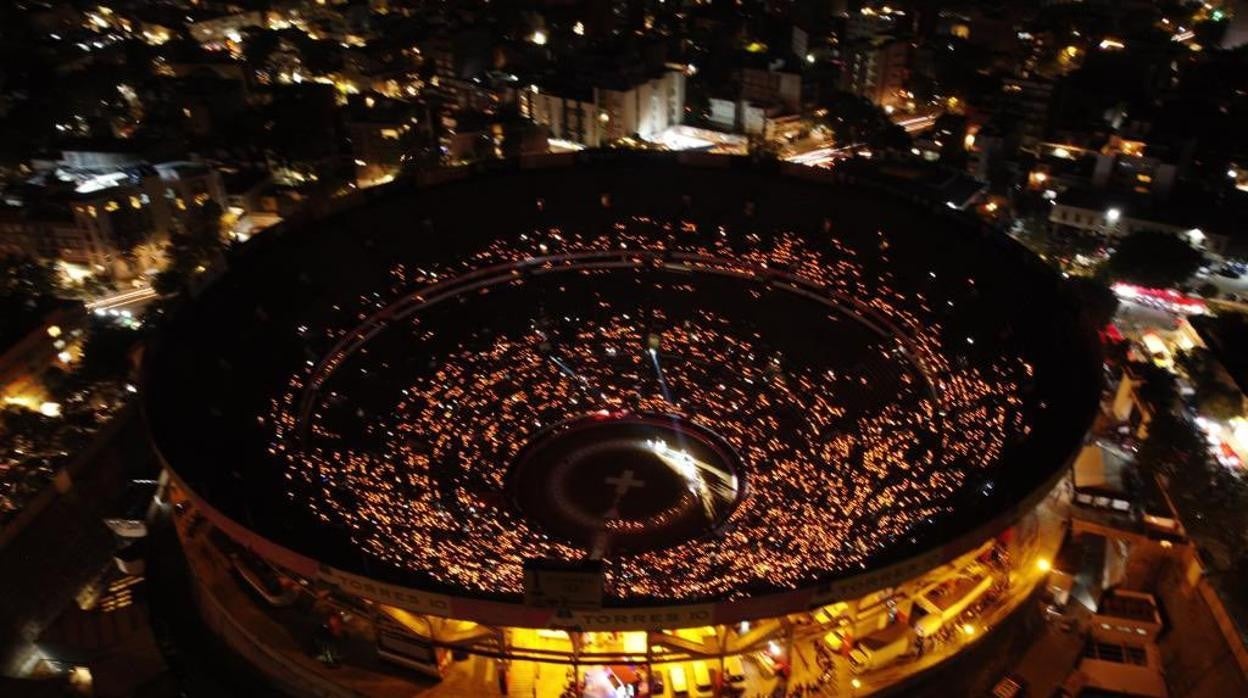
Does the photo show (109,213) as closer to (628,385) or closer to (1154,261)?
(628,385)

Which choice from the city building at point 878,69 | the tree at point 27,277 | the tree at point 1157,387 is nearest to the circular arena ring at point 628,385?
the tree at point 1157,387

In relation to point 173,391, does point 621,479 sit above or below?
below

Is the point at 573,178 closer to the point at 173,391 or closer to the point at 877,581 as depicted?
the point at 173,391

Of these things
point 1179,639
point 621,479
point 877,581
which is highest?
point 877,581

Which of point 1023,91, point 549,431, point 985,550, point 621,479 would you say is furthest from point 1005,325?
point 1023,91

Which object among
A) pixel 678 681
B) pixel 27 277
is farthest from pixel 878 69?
pixel 678 681

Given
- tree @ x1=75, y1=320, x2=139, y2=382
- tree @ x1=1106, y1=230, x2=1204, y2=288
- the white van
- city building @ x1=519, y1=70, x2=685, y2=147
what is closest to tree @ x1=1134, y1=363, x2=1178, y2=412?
tree @ x1=1106, y1=230, x2=1204, y2=288
